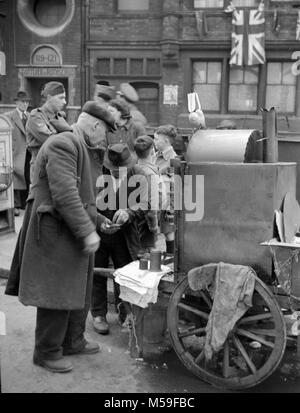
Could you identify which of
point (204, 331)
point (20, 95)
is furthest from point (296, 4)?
point (204, 331)

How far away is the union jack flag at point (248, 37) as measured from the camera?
476 inches

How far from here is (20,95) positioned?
305 inches

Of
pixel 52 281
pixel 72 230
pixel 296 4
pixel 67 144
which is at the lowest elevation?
pixel 52 281

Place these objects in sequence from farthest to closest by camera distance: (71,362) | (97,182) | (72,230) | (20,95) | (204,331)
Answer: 1. (20,95)
2. (97,182)
3. (71,362)
4. (204,331)
5. (72,230)

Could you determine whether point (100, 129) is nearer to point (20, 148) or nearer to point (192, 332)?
point (192, 332)

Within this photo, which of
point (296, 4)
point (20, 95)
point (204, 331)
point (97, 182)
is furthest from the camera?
point (296, 4)

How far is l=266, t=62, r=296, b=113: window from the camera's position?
12.6 m

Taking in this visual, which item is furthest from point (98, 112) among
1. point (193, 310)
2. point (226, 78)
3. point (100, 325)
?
point (226, 78)

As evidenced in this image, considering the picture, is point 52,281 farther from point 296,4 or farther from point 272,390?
point 296,4

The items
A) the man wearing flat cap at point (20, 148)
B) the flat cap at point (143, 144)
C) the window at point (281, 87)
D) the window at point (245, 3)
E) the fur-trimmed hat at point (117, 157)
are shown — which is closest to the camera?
the fur-trimmed hat at point (117, 157)

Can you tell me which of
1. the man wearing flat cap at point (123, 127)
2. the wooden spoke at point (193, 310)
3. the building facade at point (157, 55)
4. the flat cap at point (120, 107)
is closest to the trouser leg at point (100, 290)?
the wooden spoke at point (193, 310)

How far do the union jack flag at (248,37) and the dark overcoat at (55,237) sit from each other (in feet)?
32.5

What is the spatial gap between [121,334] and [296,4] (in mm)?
10517

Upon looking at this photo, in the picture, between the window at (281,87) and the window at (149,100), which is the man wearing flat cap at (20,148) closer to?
the window at (149,100)
